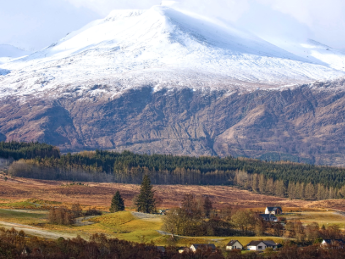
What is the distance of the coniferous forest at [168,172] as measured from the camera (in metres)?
137

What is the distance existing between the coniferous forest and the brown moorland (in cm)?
831

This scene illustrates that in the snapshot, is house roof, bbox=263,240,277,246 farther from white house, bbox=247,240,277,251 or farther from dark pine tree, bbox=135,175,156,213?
dark pine tree, bbox=135,175,156,213

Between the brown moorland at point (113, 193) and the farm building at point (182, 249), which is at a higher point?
the farm building at point (182, 249)

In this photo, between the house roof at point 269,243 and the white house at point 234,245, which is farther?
the house roof at point 269,243

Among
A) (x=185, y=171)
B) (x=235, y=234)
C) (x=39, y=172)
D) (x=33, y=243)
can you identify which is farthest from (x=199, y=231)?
(x=185, y=171)

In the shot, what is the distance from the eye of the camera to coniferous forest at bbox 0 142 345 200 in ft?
451

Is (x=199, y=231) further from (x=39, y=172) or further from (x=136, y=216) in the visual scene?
(x=39, y=172)

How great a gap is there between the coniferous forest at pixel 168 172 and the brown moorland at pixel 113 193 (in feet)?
27.3

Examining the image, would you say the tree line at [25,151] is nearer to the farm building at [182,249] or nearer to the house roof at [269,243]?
the farm building at [182,249]

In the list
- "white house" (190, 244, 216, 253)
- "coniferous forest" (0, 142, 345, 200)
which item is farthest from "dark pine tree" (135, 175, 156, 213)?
Answer: "coniferous forest" (0, 142, 345, 200)

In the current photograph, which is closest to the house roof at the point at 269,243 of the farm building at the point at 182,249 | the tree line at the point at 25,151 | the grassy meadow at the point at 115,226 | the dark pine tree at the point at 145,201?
the grassy meadow at the point at 115,226

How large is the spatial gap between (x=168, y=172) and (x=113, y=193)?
40143 millimetres

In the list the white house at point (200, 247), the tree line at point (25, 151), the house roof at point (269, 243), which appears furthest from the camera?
the tree line at point (25, 151)

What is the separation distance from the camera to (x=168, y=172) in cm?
15538
